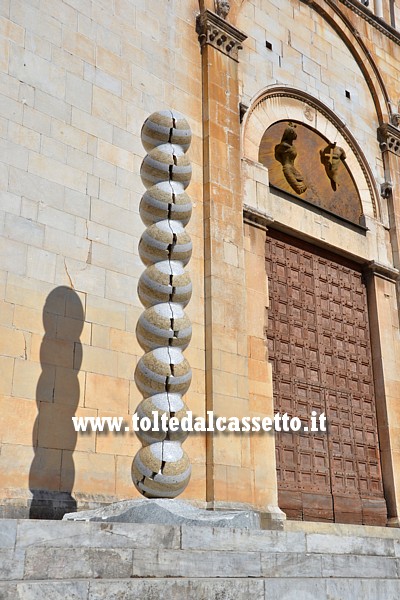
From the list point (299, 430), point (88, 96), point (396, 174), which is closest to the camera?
point (88, 96)

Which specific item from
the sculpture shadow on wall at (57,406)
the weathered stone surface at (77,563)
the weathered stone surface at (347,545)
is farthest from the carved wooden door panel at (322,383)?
the weathered stone surface at (77,563)

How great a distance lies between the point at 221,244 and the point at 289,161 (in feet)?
9.69

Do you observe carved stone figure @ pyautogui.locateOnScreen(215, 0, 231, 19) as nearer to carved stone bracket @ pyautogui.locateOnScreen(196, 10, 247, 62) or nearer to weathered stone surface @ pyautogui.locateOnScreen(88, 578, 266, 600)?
carved stone bracket @ pyautogui.locateOnScreen(196, 10, 247, 62)

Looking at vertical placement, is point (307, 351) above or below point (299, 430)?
above

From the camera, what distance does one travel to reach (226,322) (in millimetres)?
10852

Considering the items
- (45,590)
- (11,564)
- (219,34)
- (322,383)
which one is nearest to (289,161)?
(219,34)

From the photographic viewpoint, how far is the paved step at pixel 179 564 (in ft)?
15.0

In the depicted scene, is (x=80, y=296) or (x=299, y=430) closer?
(x=80, y=296)

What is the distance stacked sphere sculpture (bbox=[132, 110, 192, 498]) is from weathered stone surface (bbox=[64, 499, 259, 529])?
27 cm

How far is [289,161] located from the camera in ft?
43.8

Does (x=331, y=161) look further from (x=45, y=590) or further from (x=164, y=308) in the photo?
(x=45, y=590)

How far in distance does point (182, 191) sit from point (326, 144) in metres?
7.35

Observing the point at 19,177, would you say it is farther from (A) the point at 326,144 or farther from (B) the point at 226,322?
(A) the point at 326,144

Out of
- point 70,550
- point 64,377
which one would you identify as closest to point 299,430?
point 64,377
